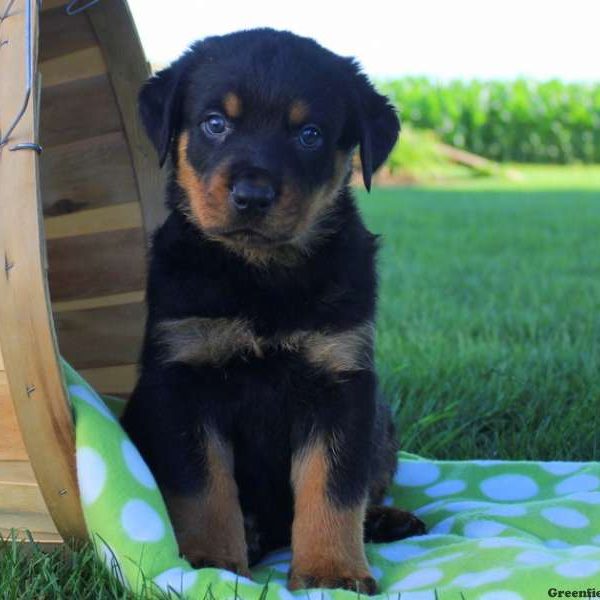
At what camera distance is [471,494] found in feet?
10.5

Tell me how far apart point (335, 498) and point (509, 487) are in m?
0.93

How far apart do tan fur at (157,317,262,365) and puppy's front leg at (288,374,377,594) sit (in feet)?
0.85

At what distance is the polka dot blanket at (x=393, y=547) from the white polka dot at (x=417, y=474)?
1.01 feet

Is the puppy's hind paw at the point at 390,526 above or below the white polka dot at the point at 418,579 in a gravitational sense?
below

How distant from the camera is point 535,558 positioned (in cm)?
230

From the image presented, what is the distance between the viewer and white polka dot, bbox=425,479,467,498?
3199 mm

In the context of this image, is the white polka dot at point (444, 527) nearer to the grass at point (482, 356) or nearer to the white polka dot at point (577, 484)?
the white polka dot at point (577, 484)

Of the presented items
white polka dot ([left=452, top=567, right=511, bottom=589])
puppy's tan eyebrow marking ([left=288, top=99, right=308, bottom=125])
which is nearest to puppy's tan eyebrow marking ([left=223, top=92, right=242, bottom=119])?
puppy's tan eyebrow marking ([left=288, top=99, right=308, bottom=125])

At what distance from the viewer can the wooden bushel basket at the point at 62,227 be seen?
2.20 m

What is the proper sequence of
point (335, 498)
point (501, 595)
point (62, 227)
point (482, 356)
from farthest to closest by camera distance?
point (482, 356)
point (62, 227)
point (335, 498)
point (501, 595)

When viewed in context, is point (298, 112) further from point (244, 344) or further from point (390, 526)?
point (390, 526)

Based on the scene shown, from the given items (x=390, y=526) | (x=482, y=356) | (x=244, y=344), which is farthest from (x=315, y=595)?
(x=482, y=356)

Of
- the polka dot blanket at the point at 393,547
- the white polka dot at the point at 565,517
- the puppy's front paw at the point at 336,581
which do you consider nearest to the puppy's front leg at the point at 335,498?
the puppy's front paw at the point at 336,581

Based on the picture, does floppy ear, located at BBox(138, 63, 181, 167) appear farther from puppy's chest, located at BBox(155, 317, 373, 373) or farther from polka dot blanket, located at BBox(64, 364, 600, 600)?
polka dot blanket, located at BBox(64, 364, 600, 600)
